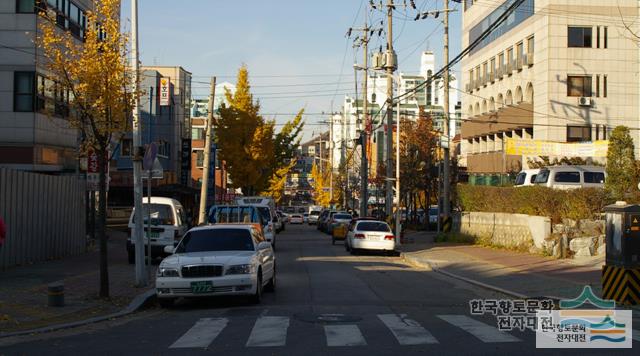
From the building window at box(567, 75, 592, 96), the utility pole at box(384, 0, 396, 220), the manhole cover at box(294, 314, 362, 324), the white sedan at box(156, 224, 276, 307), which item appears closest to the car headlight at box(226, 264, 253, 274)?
the white sedan at box(156, 224, 276, 307)

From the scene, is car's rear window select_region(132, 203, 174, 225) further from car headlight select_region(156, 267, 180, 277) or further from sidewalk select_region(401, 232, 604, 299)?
car headlight select_region(156, 267, 180, 277)

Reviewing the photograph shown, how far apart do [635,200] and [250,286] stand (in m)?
15.3

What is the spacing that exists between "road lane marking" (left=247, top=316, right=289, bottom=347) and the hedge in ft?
51.4

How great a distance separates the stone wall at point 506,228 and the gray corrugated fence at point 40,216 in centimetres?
1634

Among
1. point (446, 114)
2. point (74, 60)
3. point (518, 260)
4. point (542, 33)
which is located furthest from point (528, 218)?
point (542, 33)

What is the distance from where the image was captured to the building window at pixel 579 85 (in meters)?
46.2

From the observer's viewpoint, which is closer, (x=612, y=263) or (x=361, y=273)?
(x=612, y=263)

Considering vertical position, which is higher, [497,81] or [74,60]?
[497,81]

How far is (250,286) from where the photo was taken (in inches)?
539

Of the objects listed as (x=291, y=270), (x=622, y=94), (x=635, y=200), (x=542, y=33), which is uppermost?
(x=542, y=33)

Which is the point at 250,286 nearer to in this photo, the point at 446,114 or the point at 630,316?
the point at 630,316

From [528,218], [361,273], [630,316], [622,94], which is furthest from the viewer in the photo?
[622,94]

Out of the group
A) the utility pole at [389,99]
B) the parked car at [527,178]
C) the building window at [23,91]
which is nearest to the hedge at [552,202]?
the parked car at [527,178]

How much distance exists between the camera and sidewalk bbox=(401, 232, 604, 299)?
17.0m
